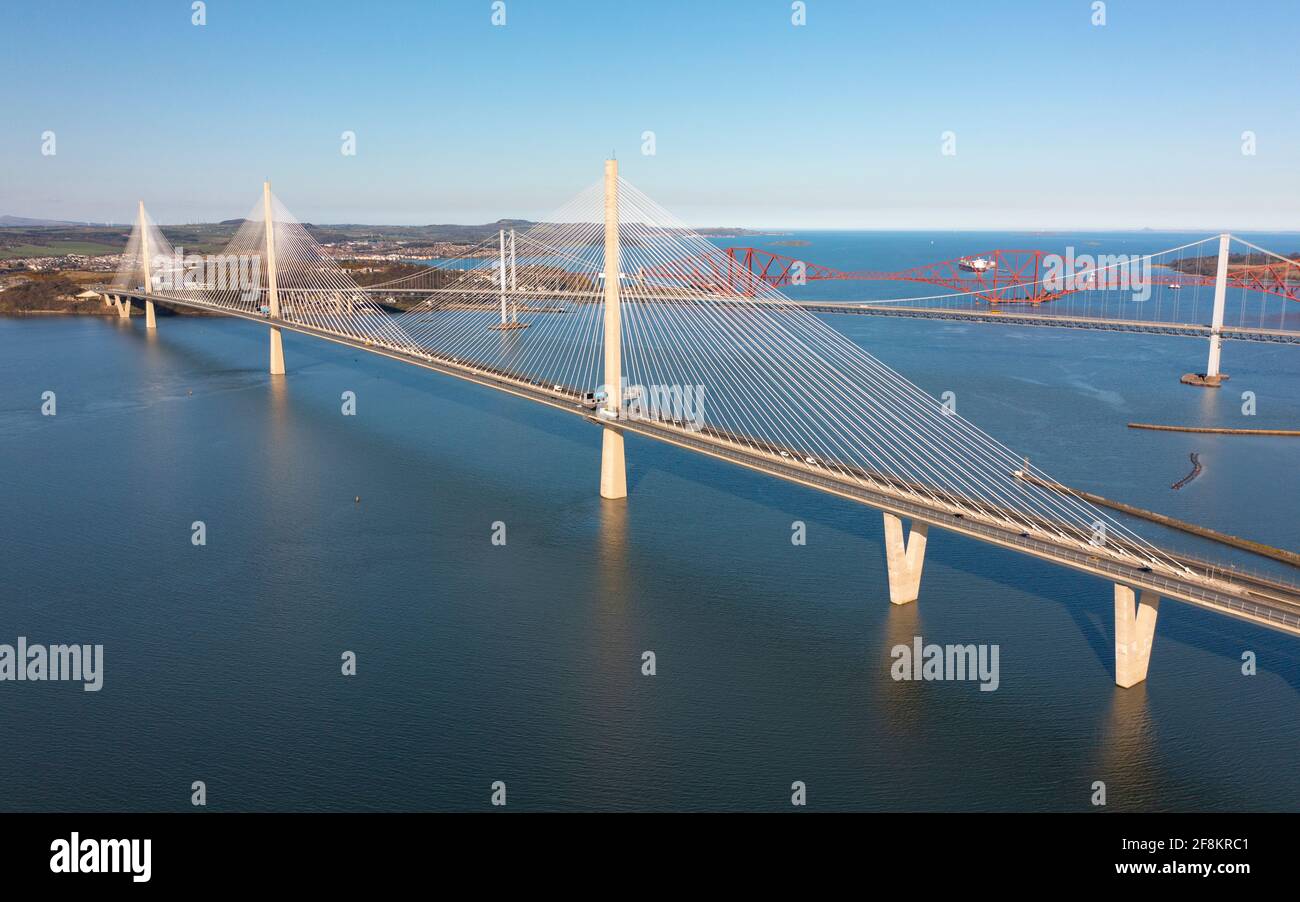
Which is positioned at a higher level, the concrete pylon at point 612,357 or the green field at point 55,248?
the green field at point 55,248

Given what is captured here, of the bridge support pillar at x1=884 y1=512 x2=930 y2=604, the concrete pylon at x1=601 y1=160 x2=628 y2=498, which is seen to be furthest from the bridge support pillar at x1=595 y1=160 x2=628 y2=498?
the bridge support pillar at x1=884 y1=512 x2=930 y2=604

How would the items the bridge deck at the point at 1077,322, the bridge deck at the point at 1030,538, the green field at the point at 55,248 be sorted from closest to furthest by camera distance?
the bridge deck at the point at 1030,538
the bridge deck at the point at 1077,322
the green field at the point at 55,248

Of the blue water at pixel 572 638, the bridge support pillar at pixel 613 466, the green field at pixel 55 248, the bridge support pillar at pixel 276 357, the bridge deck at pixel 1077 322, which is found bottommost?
the blue water at pixel 572 638

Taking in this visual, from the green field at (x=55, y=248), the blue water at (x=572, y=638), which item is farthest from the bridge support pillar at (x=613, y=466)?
the green field at (x=55, y=248)

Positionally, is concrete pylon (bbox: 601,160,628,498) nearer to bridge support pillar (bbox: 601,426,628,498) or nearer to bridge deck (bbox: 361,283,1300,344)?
bridge support pillar (bbox: 601,426,628,498)

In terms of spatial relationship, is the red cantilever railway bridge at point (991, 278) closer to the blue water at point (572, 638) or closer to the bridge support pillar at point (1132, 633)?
the blue water at point (572, 638)

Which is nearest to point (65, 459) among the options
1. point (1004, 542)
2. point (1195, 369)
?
point (1004, 542)
